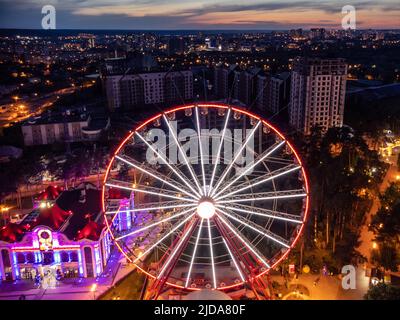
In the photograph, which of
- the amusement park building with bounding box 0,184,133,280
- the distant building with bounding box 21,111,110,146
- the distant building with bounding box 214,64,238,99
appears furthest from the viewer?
the distant building with bounding box 214,64,238,99

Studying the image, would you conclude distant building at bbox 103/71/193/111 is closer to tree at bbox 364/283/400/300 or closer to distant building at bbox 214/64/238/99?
distant building at bbox 214/64/238/99

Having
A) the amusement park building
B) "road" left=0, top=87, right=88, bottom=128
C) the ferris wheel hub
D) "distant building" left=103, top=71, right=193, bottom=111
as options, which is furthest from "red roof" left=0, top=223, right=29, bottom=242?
"distant building" left=103, top=71, right=193, bottom=111

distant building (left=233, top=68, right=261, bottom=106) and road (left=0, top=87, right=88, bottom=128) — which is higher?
distant building (left=233, top=68, right=261, bottom=106)

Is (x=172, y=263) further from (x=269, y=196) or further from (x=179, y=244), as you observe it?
(x=269, y=196)

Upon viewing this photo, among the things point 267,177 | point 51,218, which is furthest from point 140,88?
point 267,177

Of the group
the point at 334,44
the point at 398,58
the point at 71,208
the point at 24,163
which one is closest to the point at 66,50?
the point at 334,44

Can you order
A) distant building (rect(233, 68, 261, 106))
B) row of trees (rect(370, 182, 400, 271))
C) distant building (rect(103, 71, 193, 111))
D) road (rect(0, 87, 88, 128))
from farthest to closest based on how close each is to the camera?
distant building (rect(103, 71, 193, 111))
road (rect(0, 87, 88, 128))
distant building (rect(233, 68, 261, 106))
row of trees (rect(370, 182, 400, 271))
